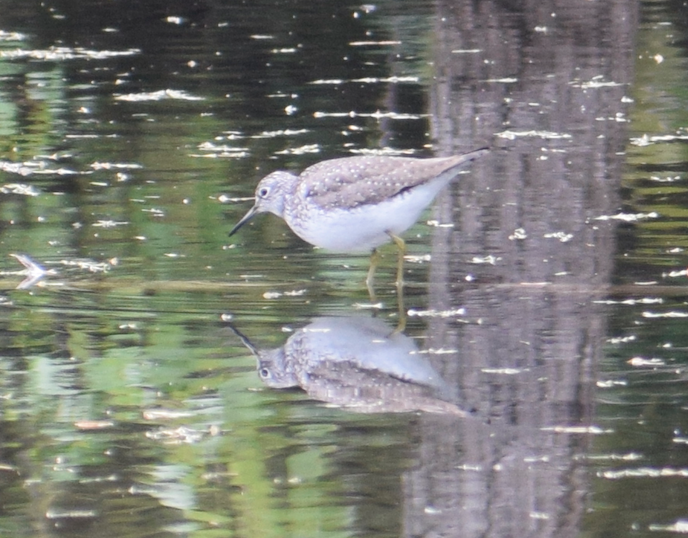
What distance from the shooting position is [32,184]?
9.84m

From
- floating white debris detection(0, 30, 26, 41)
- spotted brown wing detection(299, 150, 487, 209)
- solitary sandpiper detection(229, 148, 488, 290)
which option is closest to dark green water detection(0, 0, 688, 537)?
solitary sandpiper detection(229, 148, 488, 290)

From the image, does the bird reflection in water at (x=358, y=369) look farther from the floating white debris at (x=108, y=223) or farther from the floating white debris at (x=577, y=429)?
the floating white debris at (x=108, y=223)

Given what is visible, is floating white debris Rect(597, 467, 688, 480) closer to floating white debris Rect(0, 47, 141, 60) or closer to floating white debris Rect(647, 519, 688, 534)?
floating white debris Rect(647, 519, 688, 534)

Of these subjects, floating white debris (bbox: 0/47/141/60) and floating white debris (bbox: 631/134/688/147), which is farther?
floating white debris (bbox: 0/47/141/60)

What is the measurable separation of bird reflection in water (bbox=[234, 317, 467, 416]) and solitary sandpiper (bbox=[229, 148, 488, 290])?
726 millimetres

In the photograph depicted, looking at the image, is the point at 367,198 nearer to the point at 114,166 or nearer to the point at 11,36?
the point at 114,166

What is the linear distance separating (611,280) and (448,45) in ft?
11.5

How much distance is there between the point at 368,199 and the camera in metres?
7.56

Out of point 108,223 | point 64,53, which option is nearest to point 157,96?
point 64,53

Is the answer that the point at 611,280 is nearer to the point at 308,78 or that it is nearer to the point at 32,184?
the point at 32,184

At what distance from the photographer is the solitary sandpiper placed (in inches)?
297

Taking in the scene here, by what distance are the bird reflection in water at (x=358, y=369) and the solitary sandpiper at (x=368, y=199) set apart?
73 cm

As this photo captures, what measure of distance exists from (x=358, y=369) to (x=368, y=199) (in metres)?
1.54

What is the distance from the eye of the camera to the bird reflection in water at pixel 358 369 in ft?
19.4
